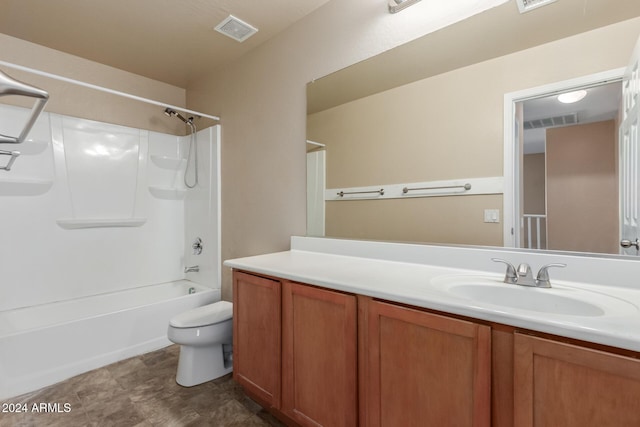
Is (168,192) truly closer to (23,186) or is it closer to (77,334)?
(23,186)

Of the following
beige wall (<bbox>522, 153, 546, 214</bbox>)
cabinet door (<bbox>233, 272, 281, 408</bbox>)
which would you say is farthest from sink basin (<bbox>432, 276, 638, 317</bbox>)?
cabinet door (<bbox>233, 272, 281, 408</bbox>)

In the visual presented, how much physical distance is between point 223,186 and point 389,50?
6.13 feet

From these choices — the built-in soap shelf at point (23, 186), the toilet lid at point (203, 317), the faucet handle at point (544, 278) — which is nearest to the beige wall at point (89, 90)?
the built-in soap shelf at point (23, 186)

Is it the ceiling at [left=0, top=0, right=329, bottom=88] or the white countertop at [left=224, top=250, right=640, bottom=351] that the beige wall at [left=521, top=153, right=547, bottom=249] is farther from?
the ceiling at [left=0, top=0, right=329, bottom=88]

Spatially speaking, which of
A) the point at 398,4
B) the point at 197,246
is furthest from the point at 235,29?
the point at 197,246

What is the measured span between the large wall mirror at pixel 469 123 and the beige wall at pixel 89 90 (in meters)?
2.12

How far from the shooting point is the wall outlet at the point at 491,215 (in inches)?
53.9

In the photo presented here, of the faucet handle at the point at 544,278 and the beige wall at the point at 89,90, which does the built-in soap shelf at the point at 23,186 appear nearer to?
the beige wall at the point at 89,90

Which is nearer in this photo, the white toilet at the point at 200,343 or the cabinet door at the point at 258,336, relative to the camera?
the cabinet door at the point at 258,336

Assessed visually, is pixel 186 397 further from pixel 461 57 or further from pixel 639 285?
pixel 461 57

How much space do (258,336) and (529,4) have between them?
79.4 inches

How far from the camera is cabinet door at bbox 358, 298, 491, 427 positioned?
0.90 meters

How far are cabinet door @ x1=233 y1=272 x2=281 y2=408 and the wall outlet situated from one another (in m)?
1.04

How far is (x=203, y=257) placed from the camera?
304 cm
